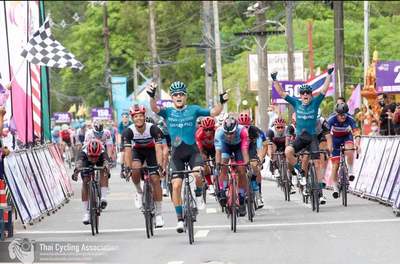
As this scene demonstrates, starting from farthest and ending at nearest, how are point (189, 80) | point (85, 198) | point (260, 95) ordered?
point (189, 80) < point (260, 95) < point (85, 198)

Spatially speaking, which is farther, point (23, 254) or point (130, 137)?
point (130, 137)

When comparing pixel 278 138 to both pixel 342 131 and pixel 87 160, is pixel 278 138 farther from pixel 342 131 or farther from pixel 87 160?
pixel 87 160

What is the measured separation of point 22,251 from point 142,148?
362 centimetres

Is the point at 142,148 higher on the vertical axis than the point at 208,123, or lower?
lower

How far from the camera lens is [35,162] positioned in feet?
74.8

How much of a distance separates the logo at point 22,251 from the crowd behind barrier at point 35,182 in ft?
12.9

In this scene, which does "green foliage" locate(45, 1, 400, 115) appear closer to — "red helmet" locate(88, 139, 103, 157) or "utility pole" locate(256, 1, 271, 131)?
"utility pole" locate(256, 1, 271, 131)

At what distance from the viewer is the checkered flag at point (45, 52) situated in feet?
82.9

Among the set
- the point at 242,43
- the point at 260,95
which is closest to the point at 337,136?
the point at 260,95

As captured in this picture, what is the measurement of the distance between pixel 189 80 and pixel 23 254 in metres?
71.8

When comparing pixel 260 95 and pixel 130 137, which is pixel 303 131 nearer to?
pixel 130 137

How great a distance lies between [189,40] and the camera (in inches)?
3268

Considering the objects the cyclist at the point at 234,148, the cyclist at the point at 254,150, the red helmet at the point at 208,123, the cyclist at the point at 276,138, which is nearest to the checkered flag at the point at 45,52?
the cyclist at the point at 276,138

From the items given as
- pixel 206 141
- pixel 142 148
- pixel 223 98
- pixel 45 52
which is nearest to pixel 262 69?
pixel 45 52
